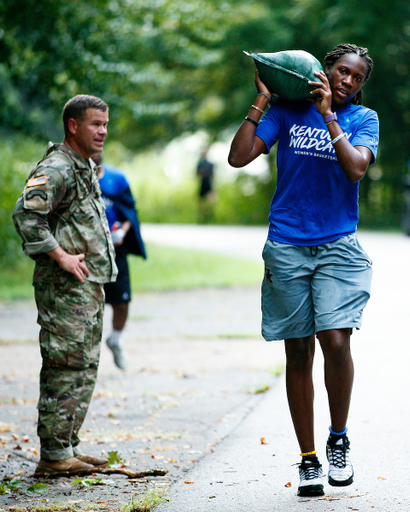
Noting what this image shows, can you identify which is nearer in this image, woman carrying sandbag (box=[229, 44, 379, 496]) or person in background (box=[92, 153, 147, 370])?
woman carrying sandbag (box=[229, 44, 379, 496])

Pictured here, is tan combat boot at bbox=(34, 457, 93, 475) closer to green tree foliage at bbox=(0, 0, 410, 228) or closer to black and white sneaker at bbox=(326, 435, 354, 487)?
black and white sneaker at bbox=(326, 435, 354, 487)

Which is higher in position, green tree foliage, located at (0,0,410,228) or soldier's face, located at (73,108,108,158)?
green tree foliage, located at (0,0,410,228)

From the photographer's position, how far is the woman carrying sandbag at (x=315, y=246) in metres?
3.86

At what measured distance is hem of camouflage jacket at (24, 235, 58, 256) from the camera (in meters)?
4.18

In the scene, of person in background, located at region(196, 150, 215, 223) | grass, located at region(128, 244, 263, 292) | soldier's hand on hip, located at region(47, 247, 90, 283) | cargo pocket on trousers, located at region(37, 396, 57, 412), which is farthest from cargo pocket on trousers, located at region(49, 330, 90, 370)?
person in background, located at region(196, 150, 215, 223)

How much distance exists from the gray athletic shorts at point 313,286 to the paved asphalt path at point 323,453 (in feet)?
2.47

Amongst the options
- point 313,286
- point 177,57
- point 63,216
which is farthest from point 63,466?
point 177,57

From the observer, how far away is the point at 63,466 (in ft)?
14.2

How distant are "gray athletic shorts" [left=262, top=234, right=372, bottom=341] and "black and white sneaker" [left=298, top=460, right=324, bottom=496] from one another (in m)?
0.60

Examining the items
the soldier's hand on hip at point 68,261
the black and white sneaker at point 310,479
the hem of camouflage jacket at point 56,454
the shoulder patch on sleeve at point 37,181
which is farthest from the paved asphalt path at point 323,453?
the shoulder patch on sleeve at point 37,181

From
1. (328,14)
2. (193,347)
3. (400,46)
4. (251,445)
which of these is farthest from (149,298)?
(400,46)

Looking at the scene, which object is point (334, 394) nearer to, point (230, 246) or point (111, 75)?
point (111, 75)

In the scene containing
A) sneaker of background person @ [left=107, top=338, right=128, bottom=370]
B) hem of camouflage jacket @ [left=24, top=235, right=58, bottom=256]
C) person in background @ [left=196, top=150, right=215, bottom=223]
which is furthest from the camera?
person in background @ [left=196, top=150, right=215, bottom=223]

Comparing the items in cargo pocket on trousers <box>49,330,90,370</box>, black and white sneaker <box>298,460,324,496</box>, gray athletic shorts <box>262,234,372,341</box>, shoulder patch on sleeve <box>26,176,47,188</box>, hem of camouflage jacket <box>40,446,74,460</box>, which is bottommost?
hem of camouflage jacket <box>40,446,74,460</box>
